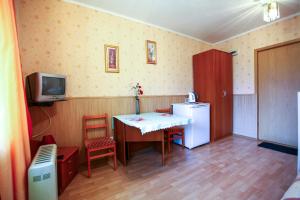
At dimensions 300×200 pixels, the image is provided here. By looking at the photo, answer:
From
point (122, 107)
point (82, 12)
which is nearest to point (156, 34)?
point (82, 12)

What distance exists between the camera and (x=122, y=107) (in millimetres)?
2520

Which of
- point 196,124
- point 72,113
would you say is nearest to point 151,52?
point 196,124

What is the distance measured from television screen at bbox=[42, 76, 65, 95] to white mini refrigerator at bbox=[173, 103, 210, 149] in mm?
2011

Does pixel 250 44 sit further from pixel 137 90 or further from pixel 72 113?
pixel 72 113

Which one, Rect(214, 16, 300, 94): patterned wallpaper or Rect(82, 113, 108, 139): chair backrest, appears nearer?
Rect(82, 113, 108, 139): chair backrest

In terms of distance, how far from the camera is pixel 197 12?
2.39 meters

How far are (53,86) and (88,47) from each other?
2.78 ft

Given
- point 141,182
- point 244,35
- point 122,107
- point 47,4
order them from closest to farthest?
1. point 141,182
2. point 47,4
3. point 122,107
4. point 244,35

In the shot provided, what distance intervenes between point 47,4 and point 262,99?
4098 mm

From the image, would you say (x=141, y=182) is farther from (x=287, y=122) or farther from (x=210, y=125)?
(x=287, y=122)

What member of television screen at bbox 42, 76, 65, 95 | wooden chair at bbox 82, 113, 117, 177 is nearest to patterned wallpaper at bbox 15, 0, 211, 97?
television screen at bbox 42, 76, 65, 95

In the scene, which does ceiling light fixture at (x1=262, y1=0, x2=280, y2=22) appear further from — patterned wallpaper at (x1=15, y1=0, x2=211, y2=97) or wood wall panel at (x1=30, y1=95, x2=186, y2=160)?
wood wall panel at (x1=30, y1=95, x2=186, y2=160)

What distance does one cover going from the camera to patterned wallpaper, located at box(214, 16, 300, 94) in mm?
2592

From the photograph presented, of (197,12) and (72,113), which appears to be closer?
(72,113)
